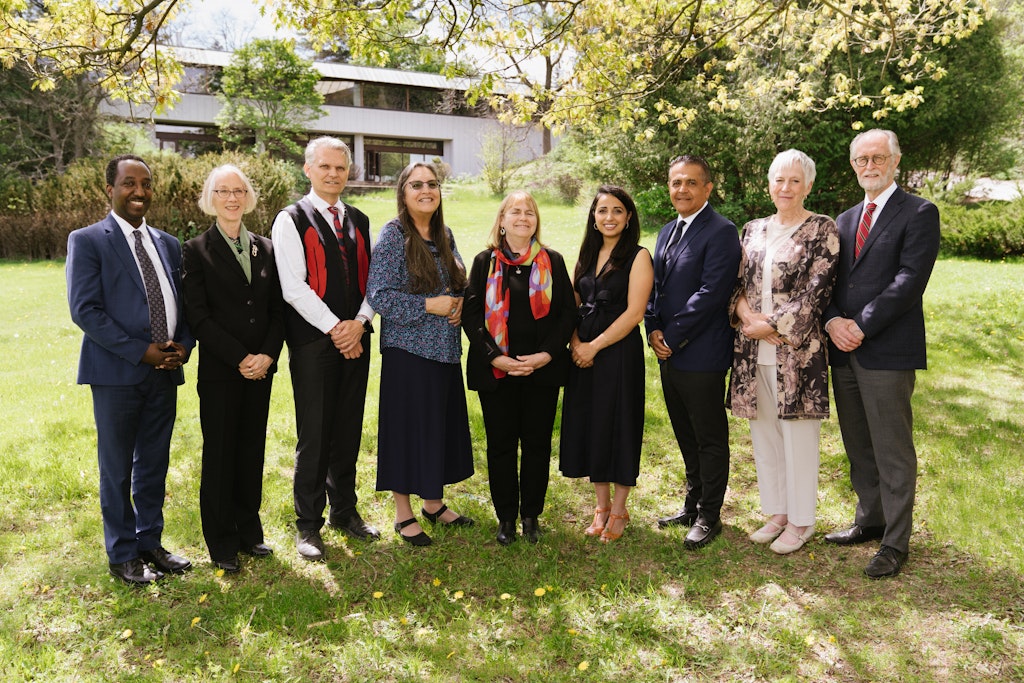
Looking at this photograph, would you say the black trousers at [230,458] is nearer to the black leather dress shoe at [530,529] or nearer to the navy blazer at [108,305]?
the navy blazer at [108,305]

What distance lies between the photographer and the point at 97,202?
2141 cm

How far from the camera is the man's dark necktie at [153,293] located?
4141 millimetres

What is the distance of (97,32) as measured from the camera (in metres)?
6.88

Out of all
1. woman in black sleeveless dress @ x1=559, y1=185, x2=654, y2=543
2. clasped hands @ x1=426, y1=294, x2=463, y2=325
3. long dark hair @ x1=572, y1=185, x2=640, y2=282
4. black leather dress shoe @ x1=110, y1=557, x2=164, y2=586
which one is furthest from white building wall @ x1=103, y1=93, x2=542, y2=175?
black leather dress shoe @ x1=110, y1=557, x2=164, y2=586

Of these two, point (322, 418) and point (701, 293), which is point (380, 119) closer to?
point (322, 418)

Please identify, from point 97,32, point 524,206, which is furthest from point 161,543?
point 97,32

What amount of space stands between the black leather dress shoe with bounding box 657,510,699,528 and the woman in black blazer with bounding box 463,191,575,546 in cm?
108

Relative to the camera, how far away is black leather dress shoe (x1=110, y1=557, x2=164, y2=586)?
421 cm

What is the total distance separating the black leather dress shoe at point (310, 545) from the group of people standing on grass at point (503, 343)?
0.05 ft

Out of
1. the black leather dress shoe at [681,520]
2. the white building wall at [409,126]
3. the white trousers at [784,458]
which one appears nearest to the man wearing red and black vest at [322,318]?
the black leather dress shoe at [681,520]

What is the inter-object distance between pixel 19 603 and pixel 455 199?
30434mm

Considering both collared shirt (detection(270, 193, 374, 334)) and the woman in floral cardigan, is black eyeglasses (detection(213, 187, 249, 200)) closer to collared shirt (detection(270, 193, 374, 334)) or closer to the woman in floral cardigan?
collared shirt (detection(270, 193, 374, 334))

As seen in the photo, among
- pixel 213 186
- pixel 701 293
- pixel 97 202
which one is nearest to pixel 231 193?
pixel 213 186

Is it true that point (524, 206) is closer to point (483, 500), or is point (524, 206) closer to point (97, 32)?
point (483, 500)
